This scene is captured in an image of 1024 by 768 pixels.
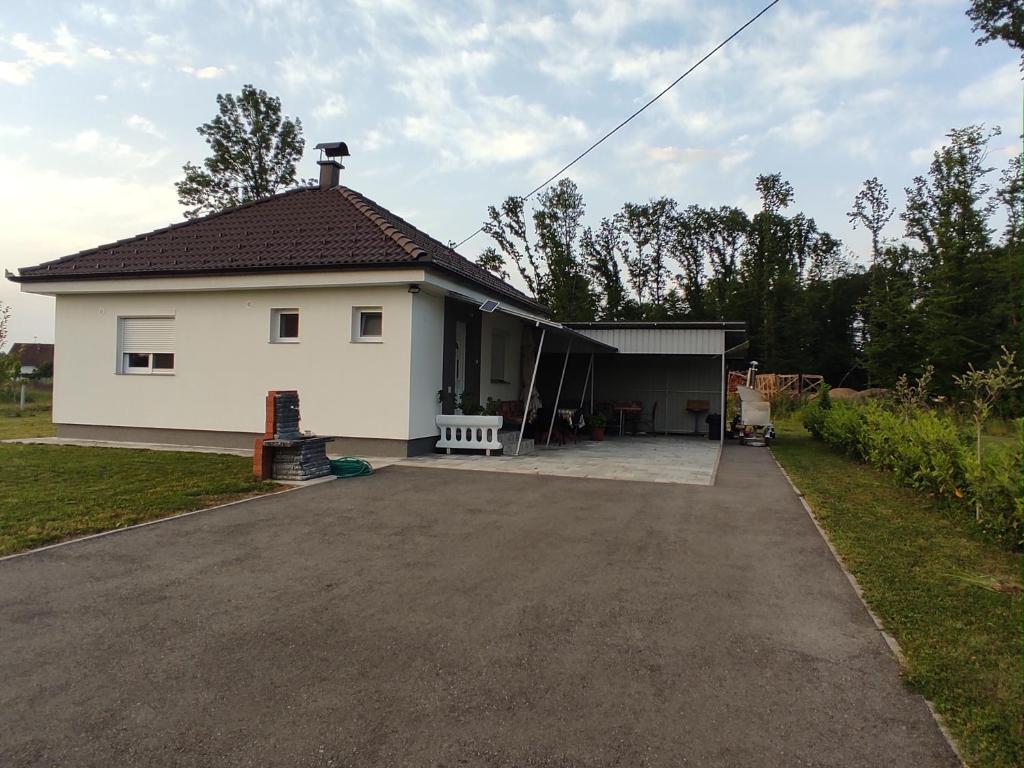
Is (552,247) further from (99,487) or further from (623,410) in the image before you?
(99,487)

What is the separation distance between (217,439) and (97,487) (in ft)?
15.0

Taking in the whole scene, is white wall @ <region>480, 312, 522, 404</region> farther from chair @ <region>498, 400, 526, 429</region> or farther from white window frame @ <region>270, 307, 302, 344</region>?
white window frame @ <region>270, 307, 302, 344</region>

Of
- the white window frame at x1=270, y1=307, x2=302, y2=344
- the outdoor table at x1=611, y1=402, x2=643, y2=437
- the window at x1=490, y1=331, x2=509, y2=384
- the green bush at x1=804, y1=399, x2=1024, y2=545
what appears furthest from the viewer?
the outdoor table at x1=611, y1=402, x2=643, y2=437

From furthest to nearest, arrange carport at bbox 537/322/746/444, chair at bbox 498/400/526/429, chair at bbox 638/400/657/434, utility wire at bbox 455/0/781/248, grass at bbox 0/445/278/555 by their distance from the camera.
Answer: chair at bbox 638/400/657/434 → carport at bbox 537/322/746/444 → chair at bbox 498/400/526/429 → utility wire at bbox 455/0/781/248 → grass at bbox 0/445/278/555

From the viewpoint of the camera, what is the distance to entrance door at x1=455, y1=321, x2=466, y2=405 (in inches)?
491

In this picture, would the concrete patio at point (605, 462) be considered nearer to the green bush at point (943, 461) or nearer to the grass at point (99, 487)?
the green bush at point (943, 461)

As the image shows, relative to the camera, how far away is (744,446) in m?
15.7

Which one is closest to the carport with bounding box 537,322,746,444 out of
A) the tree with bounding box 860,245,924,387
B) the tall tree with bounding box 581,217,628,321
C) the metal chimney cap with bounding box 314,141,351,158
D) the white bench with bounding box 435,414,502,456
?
the white bench with bounding box 435,414,502,456

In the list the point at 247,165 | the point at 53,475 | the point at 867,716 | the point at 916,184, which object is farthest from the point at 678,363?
the point at 916,184

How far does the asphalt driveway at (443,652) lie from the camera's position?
238cm

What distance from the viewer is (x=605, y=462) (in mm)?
10820

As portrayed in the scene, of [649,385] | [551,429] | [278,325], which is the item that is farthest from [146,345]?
[649,385]

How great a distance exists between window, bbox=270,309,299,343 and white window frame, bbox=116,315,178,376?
7.21 ft

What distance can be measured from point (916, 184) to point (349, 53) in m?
37.2
